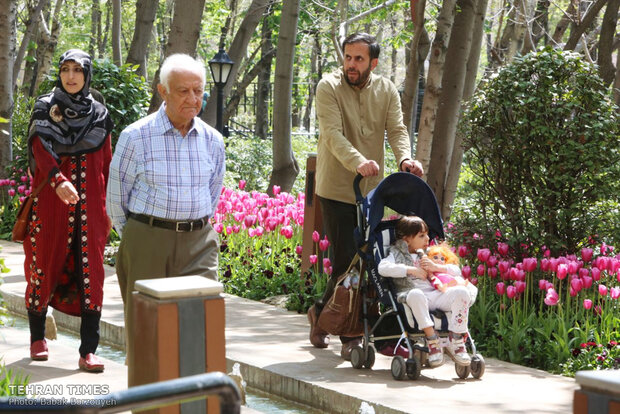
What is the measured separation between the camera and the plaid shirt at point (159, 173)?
5473 millimetres

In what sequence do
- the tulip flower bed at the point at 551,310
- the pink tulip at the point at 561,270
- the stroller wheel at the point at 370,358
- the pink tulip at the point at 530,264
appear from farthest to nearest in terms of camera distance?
1. the pink tulip at the point at 530,264
2. the pink tulip at the point at 561,270
3. the tulip flower bed at the point at 551,310
4. the stroller wheel at the point at 370,358

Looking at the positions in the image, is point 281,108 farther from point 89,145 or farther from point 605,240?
point 89,145

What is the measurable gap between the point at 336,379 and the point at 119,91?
7.09 metres

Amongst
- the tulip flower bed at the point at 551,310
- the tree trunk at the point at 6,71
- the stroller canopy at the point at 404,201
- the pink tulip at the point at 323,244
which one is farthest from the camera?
the tree trunk at the point at 6,71

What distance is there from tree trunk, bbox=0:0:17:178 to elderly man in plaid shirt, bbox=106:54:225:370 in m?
10.0

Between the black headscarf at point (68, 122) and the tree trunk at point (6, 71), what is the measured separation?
845 centimetres

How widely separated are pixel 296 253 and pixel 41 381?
4299 mm

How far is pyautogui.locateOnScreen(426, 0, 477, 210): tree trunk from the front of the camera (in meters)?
11.2

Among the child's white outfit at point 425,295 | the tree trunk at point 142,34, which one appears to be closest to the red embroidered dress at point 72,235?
the child's white outfit at point 425,295

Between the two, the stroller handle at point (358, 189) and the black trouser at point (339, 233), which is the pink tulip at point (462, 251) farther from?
the stroller handle at point (358, 189)

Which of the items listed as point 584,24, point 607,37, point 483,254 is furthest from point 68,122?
point 607,37

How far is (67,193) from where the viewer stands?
646 cm

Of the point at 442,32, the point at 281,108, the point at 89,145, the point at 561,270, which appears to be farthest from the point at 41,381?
the point at 281,108

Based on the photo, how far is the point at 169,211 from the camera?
549 centimetres
